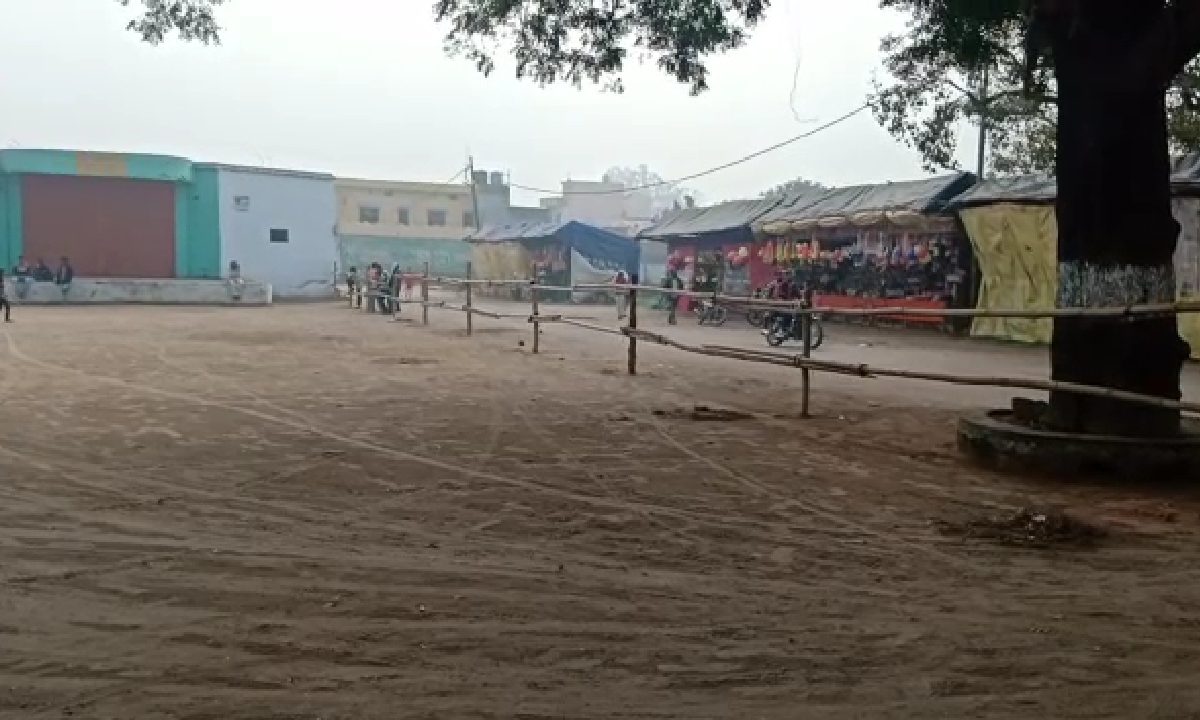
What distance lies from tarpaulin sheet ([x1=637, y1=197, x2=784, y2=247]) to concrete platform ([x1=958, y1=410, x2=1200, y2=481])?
61.2ft

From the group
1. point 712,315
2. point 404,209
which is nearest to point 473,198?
point 404,209

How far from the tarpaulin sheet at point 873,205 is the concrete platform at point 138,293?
14133 mm

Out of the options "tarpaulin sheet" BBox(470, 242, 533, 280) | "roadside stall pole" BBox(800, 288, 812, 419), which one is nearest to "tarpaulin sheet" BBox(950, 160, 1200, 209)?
"roadside stall pole" BBox(800, 288, 812, 419)

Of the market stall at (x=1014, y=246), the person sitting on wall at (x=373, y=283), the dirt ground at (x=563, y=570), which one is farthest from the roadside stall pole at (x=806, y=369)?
the person sitting on wall at (x=373, y=283)

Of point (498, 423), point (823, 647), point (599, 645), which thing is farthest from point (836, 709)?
point (498, 423)

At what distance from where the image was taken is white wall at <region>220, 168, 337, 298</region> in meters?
30.9

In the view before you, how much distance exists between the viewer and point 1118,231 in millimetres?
6051

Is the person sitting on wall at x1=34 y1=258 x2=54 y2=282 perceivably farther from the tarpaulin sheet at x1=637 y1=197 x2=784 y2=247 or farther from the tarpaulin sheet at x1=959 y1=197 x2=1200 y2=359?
the tarpaulin sheet at x1=959 y1=197 x2=1200 y2=359

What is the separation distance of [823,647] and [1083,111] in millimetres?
4340

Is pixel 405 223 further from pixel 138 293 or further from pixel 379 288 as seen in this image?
pixel 379 288

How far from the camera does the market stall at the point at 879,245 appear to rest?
62.9 ft

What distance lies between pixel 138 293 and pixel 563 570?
27022 mm

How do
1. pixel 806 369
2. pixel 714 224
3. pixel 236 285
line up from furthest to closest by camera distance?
pixel 236 285
pixel 714 224
pixel 806 369

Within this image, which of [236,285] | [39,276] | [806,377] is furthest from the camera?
[236,285]
